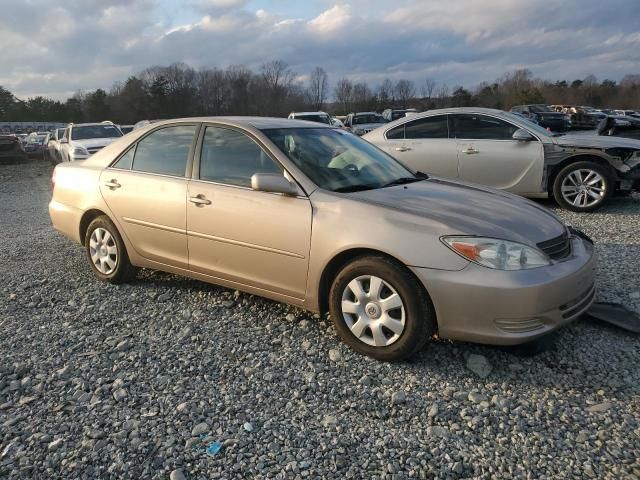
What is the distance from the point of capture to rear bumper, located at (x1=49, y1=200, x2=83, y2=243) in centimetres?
503

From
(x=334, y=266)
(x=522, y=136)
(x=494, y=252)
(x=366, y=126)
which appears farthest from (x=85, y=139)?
(x=494, y=252)

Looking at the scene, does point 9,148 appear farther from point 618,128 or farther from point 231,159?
point 618,128

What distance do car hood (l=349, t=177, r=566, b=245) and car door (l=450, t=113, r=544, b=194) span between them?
3.83m

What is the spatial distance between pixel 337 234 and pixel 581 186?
551cm

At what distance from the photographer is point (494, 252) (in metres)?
3.01

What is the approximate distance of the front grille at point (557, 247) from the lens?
3.20 metres

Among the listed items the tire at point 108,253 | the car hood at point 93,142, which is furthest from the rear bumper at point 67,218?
the car hood at point 93,142

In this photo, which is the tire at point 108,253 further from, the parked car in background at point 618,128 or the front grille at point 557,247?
the parked car in background at point 618,128

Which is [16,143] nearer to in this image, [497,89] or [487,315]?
[487,315]

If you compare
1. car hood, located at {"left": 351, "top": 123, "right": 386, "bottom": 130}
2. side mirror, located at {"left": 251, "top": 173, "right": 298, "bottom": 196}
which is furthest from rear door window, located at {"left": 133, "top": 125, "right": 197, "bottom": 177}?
car hood, located at {"left": 351, "top": 123, "right": 386, "bottom": 130}

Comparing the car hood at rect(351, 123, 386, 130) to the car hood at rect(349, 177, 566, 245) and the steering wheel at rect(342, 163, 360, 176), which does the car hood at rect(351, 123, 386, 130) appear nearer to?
the steering wheel at rect(342, 163, 360, 176)

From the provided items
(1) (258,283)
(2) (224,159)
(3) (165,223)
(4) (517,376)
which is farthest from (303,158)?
(4) (517,376)

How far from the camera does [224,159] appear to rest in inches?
159

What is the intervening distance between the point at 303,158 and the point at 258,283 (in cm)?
98
